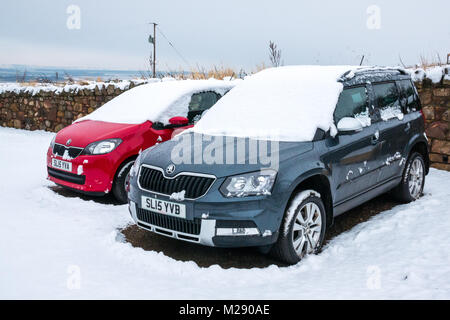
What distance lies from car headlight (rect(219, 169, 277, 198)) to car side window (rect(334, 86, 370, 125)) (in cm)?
119

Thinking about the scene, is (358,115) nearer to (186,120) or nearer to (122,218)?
(186,120)

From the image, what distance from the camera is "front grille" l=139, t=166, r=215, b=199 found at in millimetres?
3932

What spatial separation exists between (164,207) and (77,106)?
1028 centimetres

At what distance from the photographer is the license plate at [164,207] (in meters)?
3.98

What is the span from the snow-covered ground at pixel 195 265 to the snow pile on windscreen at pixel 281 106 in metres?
1.24

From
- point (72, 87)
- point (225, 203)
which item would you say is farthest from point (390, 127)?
point (72, 87)

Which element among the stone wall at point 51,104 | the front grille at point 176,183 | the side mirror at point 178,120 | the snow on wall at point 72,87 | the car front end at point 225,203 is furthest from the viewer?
the stone wall at point 51,104

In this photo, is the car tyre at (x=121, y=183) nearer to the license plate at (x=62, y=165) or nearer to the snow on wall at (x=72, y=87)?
the license plate at (x=62, y=165)

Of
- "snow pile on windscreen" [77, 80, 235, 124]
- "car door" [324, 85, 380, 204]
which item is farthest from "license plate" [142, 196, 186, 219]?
"snow pile on windscreen" [77, 80, 235, 124]

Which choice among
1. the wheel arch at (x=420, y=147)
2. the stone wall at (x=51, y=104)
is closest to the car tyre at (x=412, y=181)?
the wheel arch at (x=420, y=147)

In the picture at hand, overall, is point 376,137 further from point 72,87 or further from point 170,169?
point 72,87

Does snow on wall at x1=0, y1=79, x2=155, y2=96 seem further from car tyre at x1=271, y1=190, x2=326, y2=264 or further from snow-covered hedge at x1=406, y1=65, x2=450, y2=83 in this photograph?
car tyre at x1=271, y1=190, x2=326, y2=264

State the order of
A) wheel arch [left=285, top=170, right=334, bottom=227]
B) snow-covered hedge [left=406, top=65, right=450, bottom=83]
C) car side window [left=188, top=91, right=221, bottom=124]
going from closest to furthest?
1. wheel arch [left=285, top=170, right=334, bottom=227]
2. car side window [left=188, top=91, right=221, bottom=124]
3. snow-covered hedge [left=406, top=65, right=450, bottom=83]

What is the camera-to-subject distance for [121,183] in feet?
20.0
